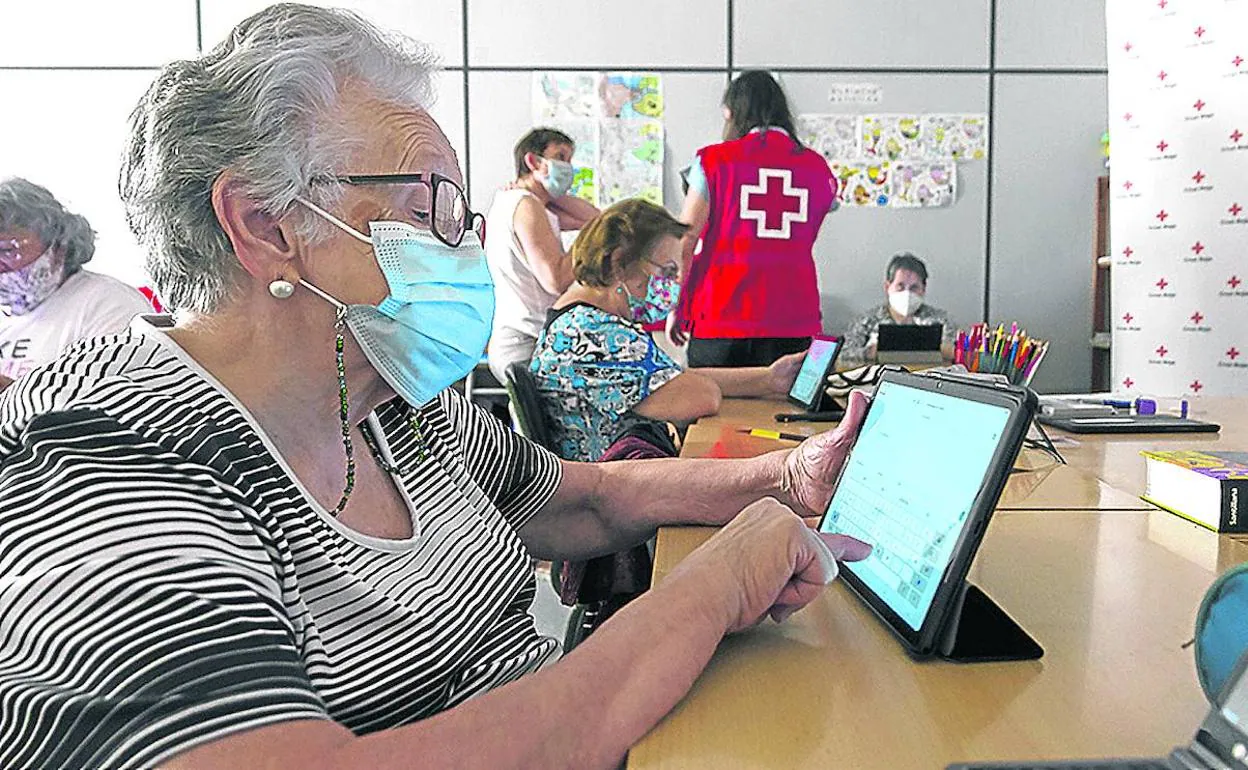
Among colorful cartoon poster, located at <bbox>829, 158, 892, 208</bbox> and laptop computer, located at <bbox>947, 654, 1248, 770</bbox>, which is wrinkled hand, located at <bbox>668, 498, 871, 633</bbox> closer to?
laptop computer, located at <bbox>947, 654, 1248, 770</bbox>

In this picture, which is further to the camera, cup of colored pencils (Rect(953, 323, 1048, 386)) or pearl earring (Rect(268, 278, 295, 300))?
cup of colored pencils (Rect(953, 323, 1048, 386))

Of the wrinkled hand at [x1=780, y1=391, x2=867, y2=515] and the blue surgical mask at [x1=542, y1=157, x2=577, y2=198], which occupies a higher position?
the blue surgical mask at [x1=542, y1=157, x2=577, y2=198]

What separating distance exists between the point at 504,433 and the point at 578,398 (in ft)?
3.58

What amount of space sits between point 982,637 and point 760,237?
2568mm

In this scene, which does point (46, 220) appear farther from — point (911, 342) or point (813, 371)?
point (911, 342)

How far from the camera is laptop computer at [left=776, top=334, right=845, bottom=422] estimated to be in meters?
2.36

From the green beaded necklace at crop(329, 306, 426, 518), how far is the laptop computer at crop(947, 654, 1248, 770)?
60cm

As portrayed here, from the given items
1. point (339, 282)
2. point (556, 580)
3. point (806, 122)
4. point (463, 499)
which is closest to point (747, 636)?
point (463, 499)

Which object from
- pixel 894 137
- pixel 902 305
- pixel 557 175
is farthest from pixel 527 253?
pixel 894 137

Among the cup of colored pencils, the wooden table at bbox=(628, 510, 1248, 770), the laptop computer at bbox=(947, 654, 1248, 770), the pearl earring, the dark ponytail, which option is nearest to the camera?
the laptop computer at bbox=(947, 654, 1248, 770)

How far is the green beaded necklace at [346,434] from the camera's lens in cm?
100

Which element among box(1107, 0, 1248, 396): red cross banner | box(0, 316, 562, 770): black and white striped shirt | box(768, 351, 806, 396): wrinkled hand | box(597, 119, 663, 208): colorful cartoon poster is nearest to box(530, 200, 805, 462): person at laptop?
box(768, 351, 806, 396): wrinkled hand

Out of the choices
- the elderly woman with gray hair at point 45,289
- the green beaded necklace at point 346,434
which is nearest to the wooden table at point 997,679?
the green beaded necklace at point 346,434

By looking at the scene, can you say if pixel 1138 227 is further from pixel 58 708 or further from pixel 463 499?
pixel 58 708
